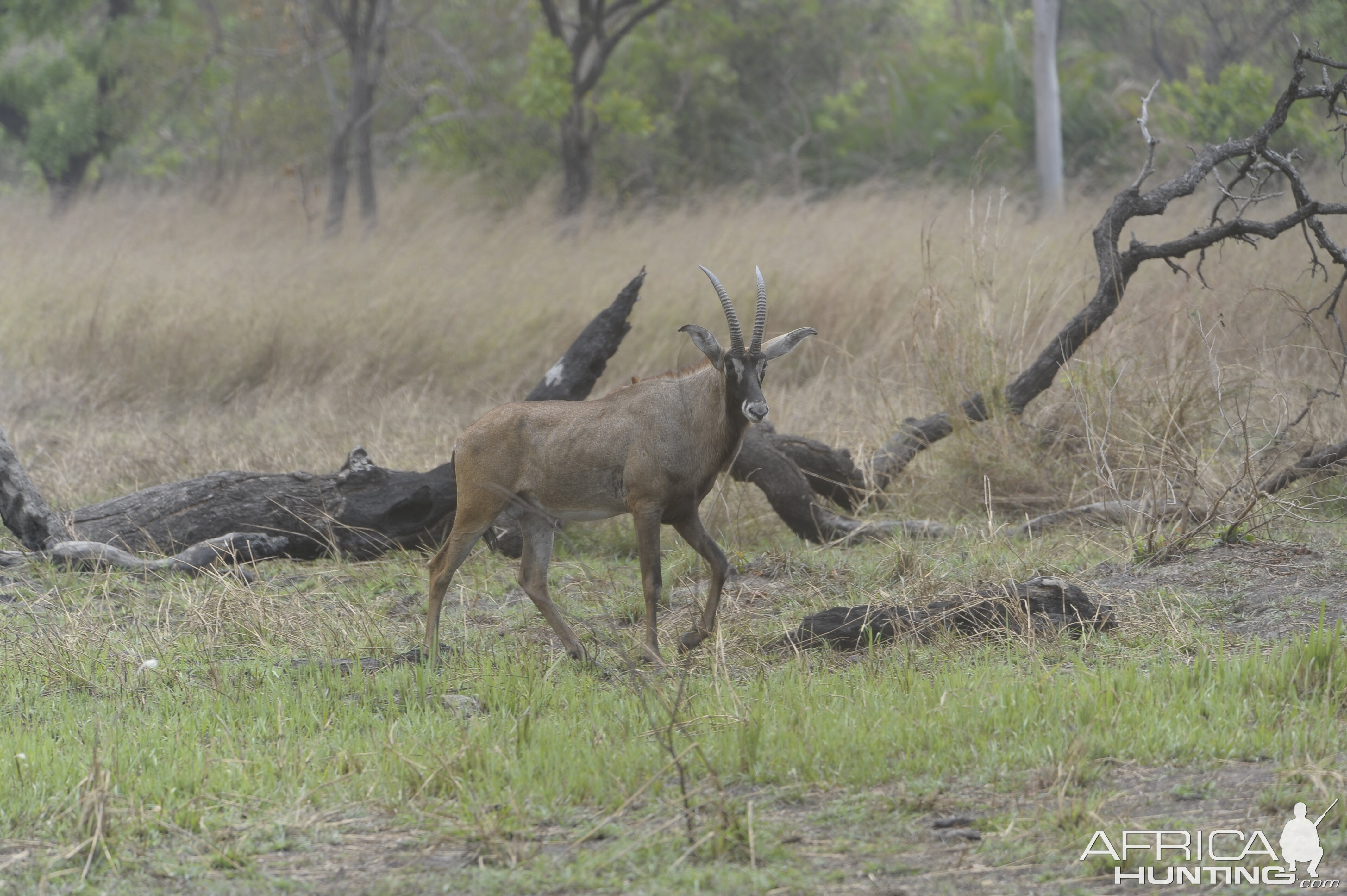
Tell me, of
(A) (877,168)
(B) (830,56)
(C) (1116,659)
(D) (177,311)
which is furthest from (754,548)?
(B) (830,56)

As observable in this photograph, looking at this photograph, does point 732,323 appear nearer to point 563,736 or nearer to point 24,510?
point 563,736

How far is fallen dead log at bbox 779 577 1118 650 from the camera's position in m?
5.39

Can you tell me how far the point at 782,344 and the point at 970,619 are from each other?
1.38 metres

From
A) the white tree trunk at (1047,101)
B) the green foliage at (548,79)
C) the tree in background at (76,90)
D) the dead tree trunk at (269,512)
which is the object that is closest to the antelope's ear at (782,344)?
the dead tree trunk at (269,512)

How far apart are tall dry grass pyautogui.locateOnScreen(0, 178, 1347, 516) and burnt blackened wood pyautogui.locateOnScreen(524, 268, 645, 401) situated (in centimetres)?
134

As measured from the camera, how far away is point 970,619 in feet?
18.0

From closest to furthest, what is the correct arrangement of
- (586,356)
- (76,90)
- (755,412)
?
1. (755,412)
2. (586,356)
3. (76,90)

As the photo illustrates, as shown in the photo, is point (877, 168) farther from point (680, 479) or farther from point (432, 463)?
point (680, 479)

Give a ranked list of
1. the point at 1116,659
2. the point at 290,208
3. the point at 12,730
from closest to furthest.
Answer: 1. the point at 12,730
2. the point at 1116,659
3. the point at 290,208

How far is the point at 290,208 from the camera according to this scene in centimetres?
1997

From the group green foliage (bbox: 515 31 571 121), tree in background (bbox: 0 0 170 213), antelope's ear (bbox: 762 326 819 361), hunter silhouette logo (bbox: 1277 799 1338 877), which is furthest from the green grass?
tree in background (bbox: 0 0 170 213)

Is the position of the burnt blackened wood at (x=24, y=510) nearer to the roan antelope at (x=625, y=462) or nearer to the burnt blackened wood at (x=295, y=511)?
the burnt blackened wood at (x=295, y=511)

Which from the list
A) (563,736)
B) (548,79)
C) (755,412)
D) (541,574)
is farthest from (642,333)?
(563,736)

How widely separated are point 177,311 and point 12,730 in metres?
8.92
